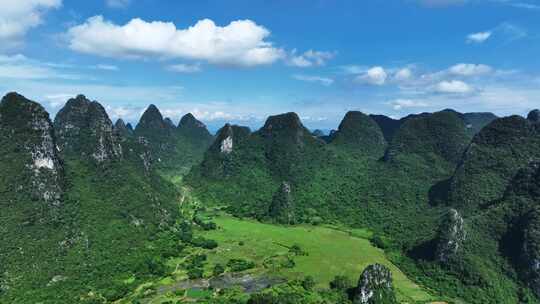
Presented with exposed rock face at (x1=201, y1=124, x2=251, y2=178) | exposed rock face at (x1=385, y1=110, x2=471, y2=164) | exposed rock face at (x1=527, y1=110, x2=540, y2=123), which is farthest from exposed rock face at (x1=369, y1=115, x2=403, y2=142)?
exposed rock face at (x1=201, y1=124, x2=251, y2=178)

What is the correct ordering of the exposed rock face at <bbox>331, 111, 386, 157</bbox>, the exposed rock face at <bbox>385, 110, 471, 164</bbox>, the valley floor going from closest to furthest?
the valley floor → the exposed rock face at <bbox>385, 110, 471, 164</bbox> → the exposed rock face at <bbox>331, 111, 386, 157</bbox>

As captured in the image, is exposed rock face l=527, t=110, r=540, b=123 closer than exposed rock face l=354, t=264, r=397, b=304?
No

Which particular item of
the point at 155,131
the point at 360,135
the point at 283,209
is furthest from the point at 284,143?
the point at 155,131

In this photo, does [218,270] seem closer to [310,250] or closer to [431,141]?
[310,250]

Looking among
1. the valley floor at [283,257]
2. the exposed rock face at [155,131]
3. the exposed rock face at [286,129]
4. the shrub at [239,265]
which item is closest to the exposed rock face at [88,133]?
the valley floor at [283,257]

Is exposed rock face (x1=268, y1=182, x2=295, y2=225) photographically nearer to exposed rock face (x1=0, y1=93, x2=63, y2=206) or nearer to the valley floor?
the valley floor

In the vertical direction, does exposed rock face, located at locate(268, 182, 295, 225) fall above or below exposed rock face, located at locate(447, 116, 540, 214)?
below

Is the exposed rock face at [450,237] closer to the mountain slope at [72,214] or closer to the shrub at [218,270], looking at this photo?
the shrub at [218,270]
